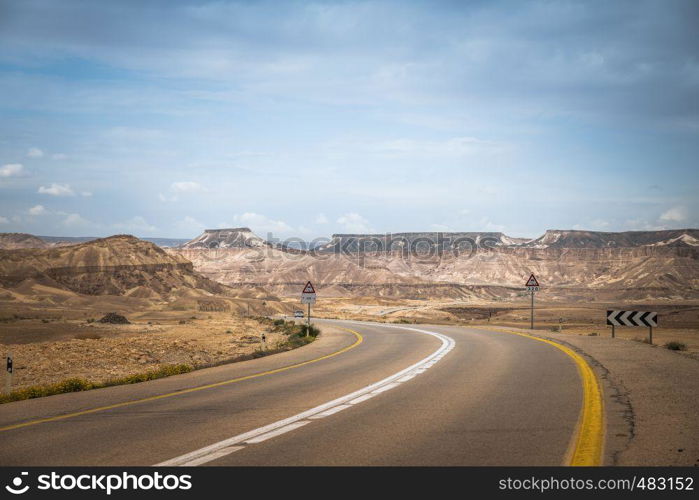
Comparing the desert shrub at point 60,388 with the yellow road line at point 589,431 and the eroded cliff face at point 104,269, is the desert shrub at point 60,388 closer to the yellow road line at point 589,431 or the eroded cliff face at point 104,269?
the yellow road line at point 589,431

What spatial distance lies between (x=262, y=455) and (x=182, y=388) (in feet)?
21.1

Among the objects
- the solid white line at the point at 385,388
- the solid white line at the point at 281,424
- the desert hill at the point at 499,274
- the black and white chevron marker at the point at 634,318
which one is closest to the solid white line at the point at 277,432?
the solid white line at the point at 281,424

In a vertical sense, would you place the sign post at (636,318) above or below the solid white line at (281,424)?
above

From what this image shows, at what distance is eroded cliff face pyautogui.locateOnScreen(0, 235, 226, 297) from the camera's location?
308ft

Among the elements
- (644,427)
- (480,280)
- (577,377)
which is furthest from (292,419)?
(480,280)

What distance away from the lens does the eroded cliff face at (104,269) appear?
93.9m

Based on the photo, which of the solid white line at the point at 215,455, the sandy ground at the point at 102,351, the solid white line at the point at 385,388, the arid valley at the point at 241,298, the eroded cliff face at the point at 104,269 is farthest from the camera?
the eroded cliff face at the point at 104,269

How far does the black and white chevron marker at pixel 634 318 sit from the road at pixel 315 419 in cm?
900

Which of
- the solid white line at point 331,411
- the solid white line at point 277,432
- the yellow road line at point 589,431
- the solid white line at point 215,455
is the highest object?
the yellow road line at point 589,431

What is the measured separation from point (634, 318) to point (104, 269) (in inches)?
→ 3697

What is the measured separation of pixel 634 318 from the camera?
917 inches

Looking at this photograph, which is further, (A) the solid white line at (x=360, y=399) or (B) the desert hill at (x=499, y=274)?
(B) the desert hill at (x=499, y=274)

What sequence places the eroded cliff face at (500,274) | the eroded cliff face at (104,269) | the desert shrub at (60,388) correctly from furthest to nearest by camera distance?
the eroded cliff face at (500,274), the eroded cliff face at (104,269), the desert shrub at (60,388)

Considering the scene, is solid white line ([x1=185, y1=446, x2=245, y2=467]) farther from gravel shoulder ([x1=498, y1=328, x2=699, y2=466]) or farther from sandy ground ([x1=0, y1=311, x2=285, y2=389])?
sandy ground ([x1=0, y1=311, x2=285, y2=389])
